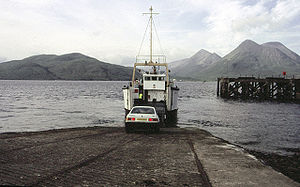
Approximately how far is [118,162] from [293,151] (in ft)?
36.4

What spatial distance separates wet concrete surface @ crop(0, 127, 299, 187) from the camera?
6742 mm

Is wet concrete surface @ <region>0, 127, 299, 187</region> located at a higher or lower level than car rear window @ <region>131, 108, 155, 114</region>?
lower

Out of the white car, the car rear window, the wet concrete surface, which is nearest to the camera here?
the wet concrete surface

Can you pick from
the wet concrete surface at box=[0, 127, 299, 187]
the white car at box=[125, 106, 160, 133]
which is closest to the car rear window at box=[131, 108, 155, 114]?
the white car at box=[125, 106, 160, 133]

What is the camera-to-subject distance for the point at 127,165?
8.26 m

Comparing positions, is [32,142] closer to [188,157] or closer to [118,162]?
[118,162]

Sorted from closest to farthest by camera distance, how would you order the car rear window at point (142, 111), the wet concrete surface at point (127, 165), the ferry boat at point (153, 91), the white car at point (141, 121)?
the wet concrete surface at point (127, 165), the white car at point (141, 121), the car rear window at point (142, 111), the ferry boat at point (153, 91)

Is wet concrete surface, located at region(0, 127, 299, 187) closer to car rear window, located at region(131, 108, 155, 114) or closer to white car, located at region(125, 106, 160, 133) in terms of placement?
white car, located at region(125, 106, 160, 133)

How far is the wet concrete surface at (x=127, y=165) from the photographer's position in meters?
6.74

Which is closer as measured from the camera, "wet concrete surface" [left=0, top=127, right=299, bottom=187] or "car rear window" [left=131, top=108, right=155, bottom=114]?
"wet concrete surface" [left=0, top=127, right=299, bottom=187]

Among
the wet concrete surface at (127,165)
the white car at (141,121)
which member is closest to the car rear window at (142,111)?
the white car at (141,121)

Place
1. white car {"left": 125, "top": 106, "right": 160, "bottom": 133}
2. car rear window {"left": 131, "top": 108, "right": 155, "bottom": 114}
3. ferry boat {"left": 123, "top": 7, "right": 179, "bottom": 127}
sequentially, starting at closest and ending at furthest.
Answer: white car {"left": 125, "top": 106, "right": 160, "bottom": 133}, car rear window {"left": 131, "top": 108, "right": 155, "bottom": 114}, ferry boat {"left": 123, "top": 7, "right": 179, "bottom": 127}

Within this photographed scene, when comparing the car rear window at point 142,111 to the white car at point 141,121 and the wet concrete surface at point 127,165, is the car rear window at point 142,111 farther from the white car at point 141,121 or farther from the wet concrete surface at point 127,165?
the wet concrete surface at point 127,165

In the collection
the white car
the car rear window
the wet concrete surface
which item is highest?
the car rear window
